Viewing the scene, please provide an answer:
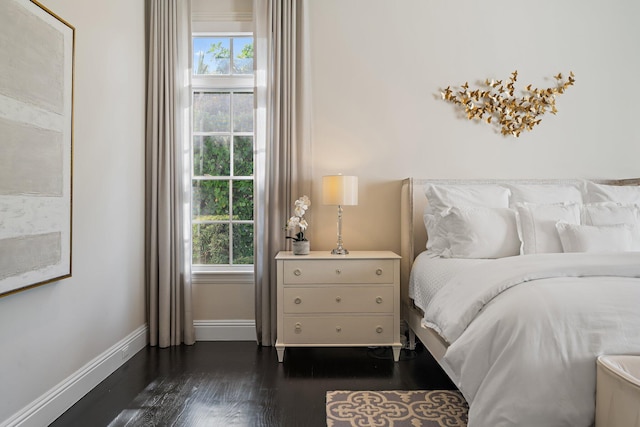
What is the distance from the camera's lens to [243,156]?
338 centimetres

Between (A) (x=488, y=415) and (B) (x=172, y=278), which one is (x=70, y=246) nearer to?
(B) (x=172, y=278)

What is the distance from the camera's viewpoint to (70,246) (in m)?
2.08

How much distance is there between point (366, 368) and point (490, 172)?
181 centimetres

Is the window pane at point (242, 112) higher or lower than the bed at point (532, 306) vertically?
higher

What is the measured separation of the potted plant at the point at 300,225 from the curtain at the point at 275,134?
168 mm

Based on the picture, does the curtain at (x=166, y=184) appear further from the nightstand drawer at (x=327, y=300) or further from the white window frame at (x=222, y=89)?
the nightstand drawer at (x=327, y=300)

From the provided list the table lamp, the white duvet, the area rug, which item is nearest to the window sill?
the table lamp

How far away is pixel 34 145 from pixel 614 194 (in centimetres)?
353

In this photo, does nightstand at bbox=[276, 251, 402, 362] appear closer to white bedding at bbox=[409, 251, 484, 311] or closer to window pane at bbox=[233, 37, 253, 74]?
white bedding at bbox=[409, 251, 484, 311]

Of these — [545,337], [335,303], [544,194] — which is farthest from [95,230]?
[544,194]

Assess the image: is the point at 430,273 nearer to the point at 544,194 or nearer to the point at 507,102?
the point at 544,194

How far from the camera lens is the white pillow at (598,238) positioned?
2252 mm

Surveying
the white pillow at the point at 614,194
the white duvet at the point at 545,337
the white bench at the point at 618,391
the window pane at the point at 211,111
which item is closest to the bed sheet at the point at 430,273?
the white duvet at the point at 545,337

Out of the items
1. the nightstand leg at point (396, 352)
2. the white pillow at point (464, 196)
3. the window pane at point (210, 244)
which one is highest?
the white pillow at point (464, 196)
